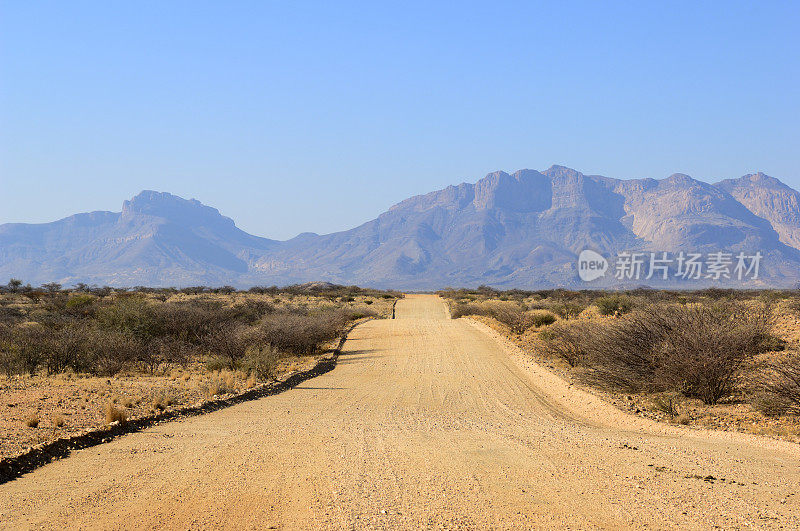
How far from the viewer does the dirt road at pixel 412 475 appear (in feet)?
23.4

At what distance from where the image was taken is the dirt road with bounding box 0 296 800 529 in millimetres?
7133

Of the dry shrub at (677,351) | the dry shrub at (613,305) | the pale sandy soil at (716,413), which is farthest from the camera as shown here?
the dry shrub at (613,305)

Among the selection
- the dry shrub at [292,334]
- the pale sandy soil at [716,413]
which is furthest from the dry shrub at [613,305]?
the pale sandy soil at [716,413]

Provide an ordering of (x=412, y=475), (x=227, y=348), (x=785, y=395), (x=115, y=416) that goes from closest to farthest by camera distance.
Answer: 1. (x=412, y=475)
2. (x=115, y=416)
3. (x=785, y=395)
4. (x=227, y=348)

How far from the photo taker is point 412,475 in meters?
8.77

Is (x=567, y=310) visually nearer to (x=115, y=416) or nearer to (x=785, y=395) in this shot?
(x=785, y=395)

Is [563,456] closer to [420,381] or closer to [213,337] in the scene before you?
[420,381]

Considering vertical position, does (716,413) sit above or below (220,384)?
above

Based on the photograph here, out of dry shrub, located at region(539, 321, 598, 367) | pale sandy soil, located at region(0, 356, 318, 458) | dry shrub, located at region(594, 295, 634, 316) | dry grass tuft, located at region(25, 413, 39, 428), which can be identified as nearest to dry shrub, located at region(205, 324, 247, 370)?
pale sandy soil, located at region(0, 356, 318, 458)

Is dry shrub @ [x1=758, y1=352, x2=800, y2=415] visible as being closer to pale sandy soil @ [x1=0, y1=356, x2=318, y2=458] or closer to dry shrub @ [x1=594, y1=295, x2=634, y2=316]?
pale sandy soil @ [x1=0, y1=356, x2=318, y2=458]

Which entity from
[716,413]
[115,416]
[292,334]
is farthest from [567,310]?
[115,416]

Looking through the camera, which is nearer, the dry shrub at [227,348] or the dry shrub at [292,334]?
the dry shrub at [227,348]

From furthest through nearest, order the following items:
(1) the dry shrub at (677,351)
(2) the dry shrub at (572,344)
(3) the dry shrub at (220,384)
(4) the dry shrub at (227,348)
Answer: (4) the dry shrub at (227,348) → (2) the dry shrub at (572,344) → (3) the dry shrub at (220,384) → (1) the dry shrub at (677,351)

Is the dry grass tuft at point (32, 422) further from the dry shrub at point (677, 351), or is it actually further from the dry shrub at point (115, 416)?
the dry shrub at point (677, 351)
